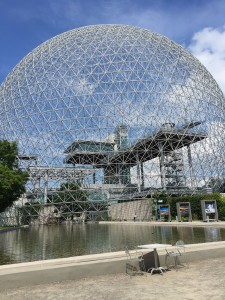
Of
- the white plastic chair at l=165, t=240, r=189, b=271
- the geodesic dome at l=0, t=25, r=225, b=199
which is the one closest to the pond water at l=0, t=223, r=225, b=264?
the white plastic chair at l=165, t=240, r=189, b=271

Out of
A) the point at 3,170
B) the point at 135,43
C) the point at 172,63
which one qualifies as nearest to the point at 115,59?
the point at 135,43

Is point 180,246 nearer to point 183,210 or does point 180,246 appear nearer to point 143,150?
point 183,210

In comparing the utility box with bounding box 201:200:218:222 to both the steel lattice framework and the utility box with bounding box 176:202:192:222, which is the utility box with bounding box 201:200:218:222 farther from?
the steel lattice framework

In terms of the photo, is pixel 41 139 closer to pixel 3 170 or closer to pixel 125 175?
pixel 125 175

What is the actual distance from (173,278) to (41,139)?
38484mm

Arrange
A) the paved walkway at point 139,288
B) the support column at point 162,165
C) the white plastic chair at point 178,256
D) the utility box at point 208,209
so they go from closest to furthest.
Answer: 1. the paved walkway at point 139,288
2. the white plastic chair at point 178,256
3. the utility box at point 208,209
4. the support column at point 162,165

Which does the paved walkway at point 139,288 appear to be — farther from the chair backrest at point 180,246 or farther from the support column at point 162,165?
the support column at point 162,165

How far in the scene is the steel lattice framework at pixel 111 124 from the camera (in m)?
42.7

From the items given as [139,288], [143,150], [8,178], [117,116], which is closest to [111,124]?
[117,116]

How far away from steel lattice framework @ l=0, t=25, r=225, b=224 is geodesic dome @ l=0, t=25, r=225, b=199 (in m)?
0.14

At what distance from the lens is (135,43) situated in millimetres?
47281

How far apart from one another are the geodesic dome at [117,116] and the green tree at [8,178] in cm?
1331

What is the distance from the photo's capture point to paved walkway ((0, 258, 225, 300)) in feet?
18.9

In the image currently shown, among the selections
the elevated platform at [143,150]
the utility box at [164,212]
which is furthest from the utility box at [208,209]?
the elevated platform at [143,150]
